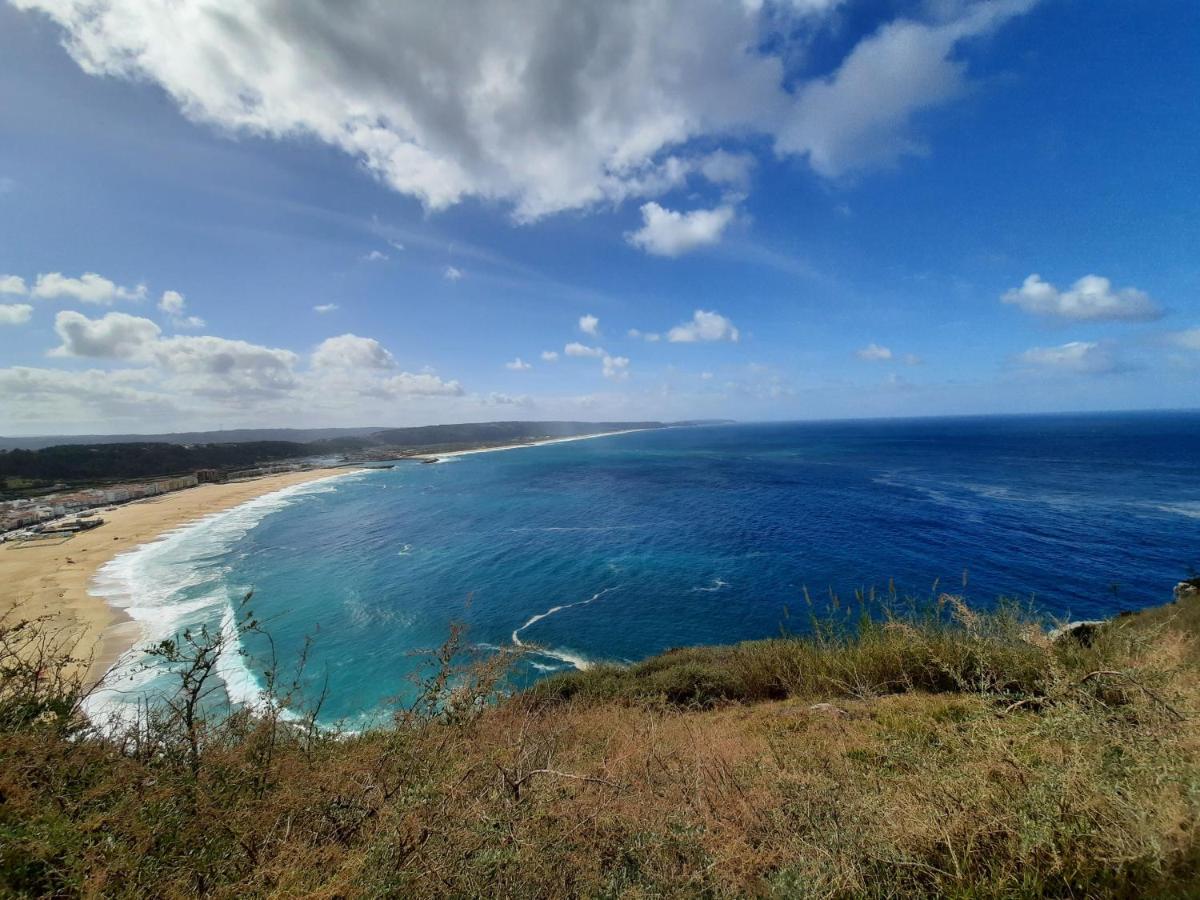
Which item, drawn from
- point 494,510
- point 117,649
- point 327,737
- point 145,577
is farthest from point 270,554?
point 327,737

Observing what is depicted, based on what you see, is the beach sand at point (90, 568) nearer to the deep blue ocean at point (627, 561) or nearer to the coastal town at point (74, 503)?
the deep blue ocean at point (627, 561)

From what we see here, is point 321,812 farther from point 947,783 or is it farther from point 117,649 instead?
point 117,649

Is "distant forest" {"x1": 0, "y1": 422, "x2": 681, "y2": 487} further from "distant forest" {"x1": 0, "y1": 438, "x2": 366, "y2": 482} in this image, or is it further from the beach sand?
the beach sand

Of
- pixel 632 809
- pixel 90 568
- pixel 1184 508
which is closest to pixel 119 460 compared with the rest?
pixel 90 568

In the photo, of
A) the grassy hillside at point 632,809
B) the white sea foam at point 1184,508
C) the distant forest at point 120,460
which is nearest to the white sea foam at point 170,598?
the grassy hillside at point 632,809

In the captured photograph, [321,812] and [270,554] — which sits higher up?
[321,812]

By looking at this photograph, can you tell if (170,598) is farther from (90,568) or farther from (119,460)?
(119,460)
